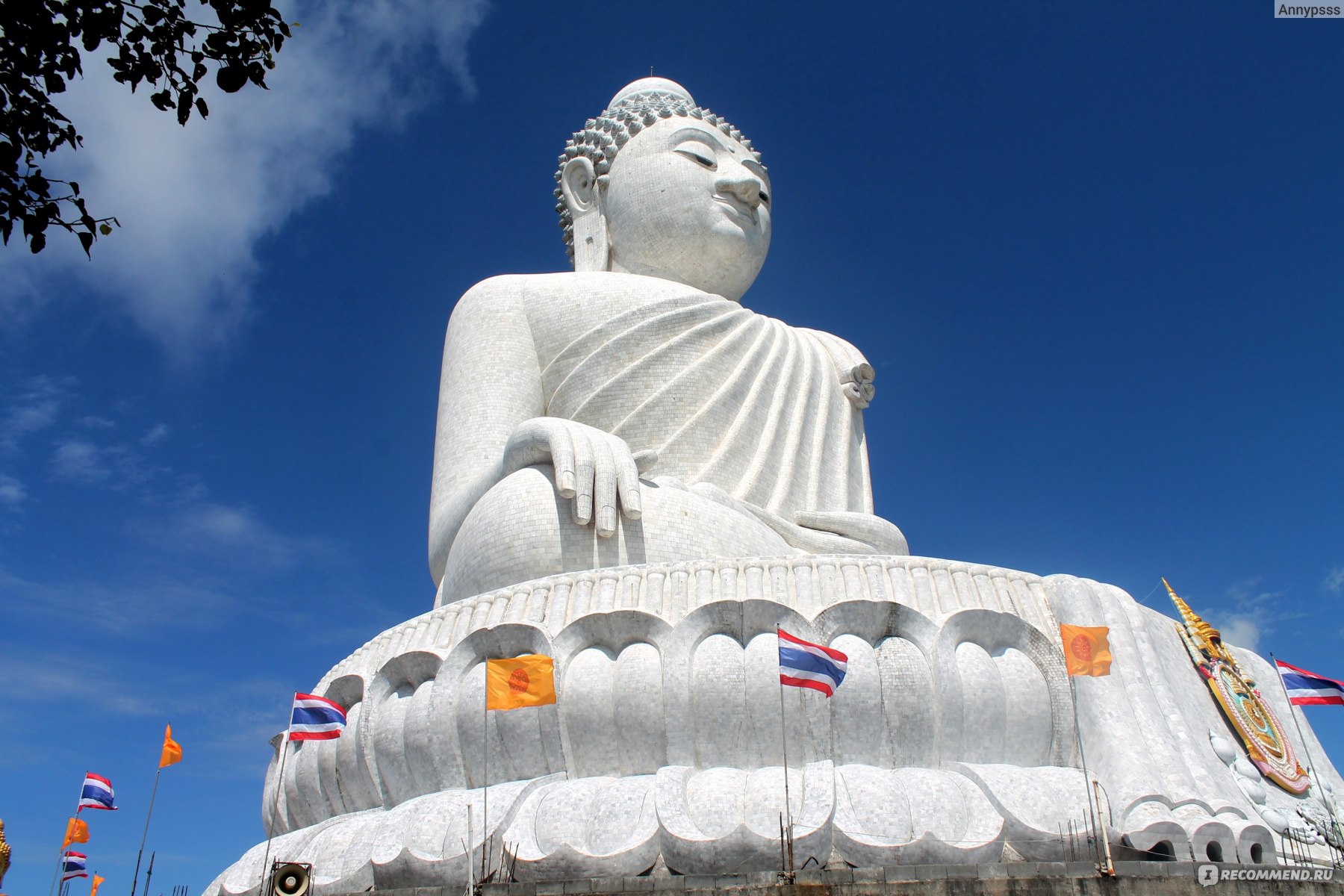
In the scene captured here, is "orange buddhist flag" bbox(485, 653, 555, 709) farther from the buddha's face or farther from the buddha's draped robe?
the buddha's face

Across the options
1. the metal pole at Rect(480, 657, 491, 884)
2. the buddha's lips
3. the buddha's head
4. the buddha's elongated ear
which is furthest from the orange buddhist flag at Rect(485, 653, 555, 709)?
the buddha's lips

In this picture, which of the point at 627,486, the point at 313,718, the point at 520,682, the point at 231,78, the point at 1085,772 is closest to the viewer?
the point at 231,78

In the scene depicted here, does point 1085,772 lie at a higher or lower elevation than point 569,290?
lower

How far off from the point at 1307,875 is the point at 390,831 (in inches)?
209

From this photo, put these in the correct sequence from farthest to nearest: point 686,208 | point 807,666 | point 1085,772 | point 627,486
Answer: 1. point 686,208
2. point 627,486
3. point 807,666
4. point 1085,772

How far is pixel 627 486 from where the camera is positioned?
28.9ft

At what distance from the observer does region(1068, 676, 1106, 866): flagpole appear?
6.43 metres

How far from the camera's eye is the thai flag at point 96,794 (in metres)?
11.0

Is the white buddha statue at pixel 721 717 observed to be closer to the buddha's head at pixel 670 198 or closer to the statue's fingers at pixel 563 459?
the statue's fingers at pixel 563 459

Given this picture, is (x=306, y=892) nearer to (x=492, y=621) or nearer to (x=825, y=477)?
(x=492, y=621)

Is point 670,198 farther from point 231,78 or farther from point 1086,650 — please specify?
point 231,78

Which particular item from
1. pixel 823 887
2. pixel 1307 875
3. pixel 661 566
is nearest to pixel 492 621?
pixel 661 566

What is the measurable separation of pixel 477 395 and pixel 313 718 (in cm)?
407

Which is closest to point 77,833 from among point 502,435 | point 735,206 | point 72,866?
point 72,866
